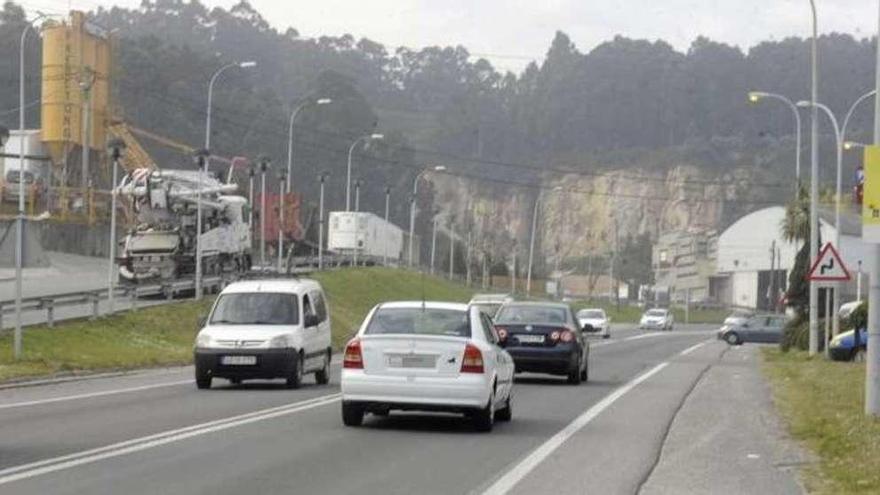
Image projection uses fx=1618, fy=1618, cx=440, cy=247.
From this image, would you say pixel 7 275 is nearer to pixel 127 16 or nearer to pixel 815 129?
pixel 815 129

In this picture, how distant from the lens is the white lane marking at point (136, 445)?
1364 cm

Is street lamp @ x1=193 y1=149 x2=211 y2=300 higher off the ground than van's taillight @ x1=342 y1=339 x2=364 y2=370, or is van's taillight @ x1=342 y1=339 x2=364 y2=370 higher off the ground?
street lamp @ x1=193 y1=149 x2=211 y2=300

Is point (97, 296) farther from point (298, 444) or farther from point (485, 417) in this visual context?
point (298, 444)

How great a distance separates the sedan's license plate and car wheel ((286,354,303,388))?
681mm

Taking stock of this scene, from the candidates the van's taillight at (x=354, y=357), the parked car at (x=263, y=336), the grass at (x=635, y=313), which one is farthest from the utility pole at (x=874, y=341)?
the grass at (x=635, y=313)

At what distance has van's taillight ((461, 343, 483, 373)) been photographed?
1838 centimetres

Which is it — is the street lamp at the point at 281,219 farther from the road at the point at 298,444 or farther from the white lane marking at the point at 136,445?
the white lane marking at the point at 136,445

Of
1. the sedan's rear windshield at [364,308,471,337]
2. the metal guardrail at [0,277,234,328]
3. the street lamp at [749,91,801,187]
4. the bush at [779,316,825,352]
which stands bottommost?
the bush at [779,316,825,352]


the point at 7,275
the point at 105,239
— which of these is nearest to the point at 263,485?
the point at 7,275

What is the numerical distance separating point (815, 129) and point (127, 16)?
15399 cm

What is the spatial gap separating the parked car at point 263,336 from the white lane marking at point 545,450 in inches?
203

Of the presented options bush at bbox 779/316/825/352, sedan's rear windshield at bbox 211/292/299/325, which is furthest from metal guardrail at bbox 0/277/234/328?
bush at bbox 779/316/825/352

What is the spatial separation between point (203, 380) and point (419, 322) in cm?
840

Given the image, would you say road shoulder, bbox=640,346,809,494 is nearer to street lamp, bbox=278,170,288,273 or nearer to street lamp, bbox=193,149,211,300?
street lamp, bbox=193,149,211,300
